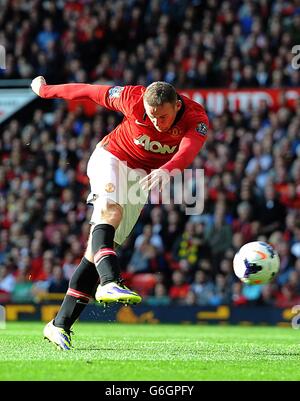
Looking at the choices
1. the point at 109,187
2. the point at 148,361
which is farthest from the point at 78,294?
the point at 148,361

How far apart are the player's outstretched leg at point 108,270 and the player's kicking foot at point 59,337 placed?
2.43 feet

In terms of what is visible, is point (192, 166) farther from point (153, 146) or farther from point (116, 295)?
point (116, 295)

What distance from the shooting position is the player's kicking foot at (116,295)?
753 centimetres

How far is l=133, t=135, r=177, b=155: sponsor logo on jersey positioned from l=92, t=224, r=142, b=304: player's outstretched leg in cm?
87

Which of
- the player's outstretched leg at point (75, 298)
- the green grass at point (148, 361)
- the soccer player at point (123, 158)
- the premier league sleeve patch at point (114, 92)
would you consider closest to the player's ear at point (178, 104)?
the soccer player at point (123, 158)

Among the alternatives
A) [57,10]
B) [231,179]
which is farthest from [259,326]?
[57,10]

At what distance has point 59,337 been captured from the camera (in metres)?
8.37

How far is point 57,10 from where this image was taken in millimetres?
22719

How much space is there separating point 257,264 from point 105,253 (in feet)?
6.81

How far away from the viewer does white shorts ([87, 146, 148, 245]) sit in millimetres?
8312

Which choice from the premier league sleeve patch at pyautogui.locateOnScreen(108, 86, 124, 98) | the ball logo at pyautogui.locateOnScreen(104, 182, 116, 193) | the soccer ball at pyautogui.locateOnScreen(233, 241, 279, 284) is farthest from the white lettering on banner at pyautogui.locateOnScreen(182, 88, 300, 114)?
the ball logo at pyautogui.locateOnScreen(104, 182, 116, 193)

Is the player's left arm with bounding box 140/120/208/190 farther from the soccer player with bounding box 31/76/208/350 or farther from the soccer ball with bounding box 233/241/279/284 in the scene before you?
the soccer ball with bounding box 233/241/279/284

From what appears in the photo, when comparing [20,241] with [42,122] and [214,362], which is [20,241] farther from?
[214,362]

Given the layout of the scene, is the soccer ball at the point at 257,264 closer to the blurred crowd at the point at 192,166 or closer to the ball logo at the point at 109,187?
the ball logo at the point at 109,187
